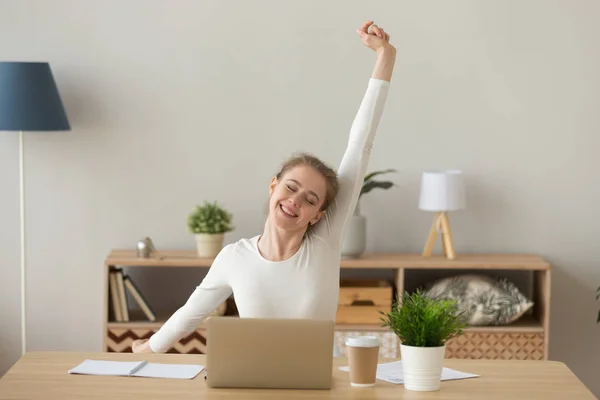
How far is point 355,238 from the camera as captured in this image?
4.28m

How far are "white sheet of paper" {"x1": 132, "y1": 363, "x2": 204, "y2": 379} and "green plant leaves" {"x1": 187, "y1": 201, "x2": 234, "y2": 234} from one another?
69.5 inches

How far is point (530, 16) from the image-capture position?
452 centimetres

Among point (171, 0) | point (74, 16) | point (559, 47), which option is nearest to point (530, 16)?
point (559, 47)

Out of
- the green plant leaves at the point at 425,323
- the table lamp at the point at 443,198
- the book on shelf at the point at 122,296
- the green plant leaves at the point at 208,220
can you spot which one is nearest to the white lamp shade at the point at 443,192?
the table lamp at the point at 443,198

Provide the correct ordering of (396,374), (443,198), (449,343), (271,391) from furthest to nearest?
(443,198) < (449,343) < (396,374) < (271,391)

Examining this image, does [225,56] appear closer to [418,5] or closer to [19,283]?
[418,5]

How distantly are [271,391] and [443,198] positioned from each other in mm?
2225

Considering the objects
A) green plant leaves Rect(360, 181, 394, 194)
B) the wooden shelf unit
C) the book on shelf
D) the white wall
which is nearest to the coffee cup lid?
the wooden shelf unit

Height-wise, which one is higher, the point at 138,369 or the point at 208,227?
the point at 208,227

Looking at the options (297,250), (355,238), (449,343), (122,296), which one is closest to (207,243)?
(122,296)

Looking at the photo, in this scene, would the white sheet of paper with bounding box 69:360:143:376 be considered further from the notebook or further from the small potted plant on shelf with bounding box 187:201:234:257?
the small potted plant on shelf with bounding box 187:201:234:257

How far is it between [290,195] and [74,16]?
226 cm

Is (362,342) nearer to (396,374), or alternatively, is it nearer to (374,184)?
(396,374)

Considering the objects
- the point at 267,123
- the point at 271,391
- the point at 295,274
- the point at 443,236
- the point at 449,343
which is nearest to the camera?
the point at 271,391
